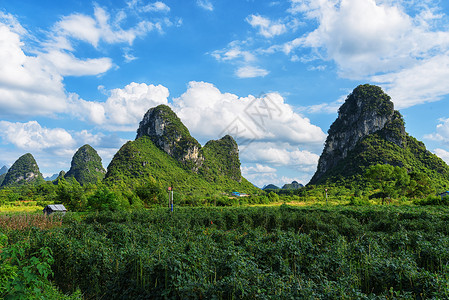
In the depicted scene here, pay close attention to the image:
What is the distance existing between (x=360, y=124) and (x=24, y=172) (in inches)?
5156

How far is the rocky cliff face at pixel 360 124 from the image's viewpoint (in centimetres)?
8833

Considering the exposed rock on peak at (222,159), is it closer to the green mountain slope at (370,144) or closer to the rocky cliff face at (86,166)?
the green mountain slope at (370,144)

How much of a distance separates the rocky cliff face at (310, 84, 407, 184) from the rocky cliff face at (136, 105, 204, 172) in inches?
2052

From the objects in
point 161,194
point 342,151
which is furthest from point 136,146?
point 342,151

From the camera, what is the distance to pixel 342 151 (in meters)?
105

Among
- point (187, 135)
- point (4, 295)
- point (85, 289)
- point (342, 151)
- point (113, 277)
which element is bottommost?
point (85, 289)

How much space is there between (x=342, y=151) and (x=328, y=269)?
10818 cm

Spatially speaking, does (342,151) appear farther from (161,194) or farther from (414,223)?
(414,223)

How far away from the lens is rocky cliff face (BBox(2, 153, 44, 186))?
10838 centimetres

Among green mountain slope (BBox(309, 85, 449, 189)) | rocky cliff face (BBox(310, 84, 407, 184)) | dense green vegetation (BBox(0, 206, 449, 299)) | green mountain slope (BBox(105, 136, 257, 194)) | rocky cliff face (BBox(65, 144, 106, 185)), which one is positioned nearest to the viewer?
dense green vegetation (BBox(0, 206, 449, 299))

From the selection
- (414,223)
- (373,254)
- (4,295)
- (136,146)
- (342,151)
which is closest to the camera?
(4,295)

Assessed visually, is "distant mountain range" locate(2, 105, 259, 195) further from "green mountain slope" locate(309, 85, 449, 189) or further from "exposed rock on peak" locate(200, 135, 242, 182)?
"green mountain slope" locate(309, 85, 449, 189)

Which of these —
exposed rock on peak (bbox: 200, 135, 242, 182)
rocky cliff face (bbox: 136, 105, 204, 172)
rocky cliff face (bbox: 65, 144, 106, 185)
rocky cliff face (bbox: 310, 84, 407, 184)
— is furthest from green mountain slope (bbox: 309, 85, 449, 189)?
rocky cliff face (bbox: 65, 144, 106, 185)

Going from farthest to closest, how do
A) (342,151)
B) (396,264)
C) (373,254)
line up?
(342,151)
(373,254)
(396,264)
